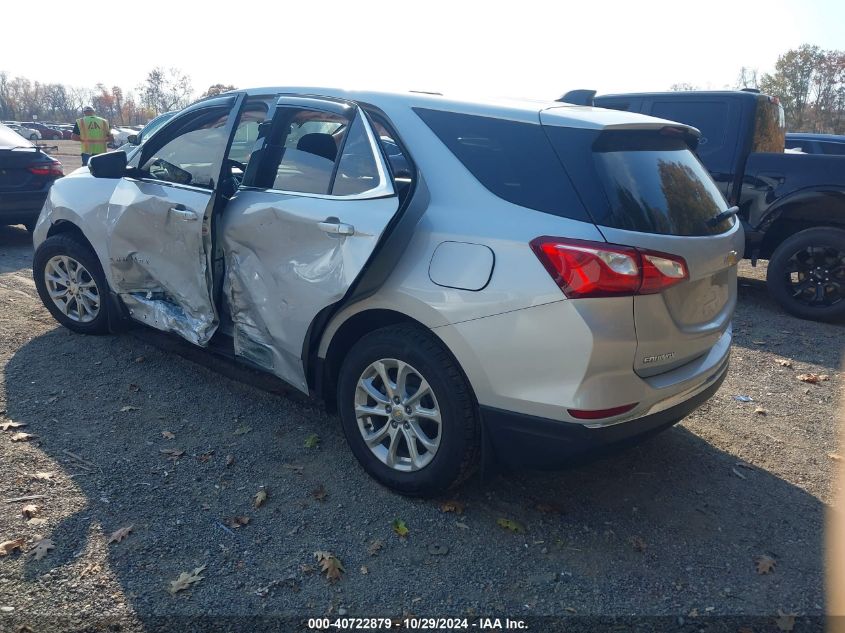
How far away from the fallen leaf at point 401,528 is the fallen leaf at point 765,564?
152cm

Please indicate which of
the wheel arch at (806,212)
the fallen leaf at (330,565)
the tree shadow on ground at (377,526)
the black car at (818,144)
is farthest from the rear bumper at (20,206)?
the black car at (818,144)

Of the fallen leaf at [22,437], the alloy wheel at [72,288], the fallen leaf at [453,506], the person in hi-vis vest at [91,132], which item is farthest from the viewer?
the person in hi-vis vest at [91,132]

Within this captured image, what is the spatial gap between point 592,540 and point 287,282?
197 centimetres

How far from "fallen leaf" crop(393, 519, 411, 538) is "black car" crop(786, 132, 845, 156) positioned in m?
9.96

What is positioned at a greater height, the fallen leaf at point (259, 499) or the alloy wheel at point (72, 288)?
the alloy wheel at point (72, 288)

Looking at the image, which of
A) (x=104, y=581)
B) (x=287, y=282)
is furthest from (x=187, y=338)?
(x=104, y=581)

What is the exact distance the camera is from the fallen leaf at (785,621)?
2.55 meters

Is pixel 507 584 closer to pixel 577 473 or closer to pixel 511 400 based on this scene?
pixel 511 400

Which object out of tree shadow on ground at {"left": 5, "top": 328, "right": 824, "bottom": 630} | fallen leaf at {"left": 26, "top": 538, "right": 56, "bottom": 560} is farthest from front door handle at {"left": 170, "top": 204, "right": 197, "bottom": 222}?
fallen leaf at {"left": 26, "top": 538, "right": 56, "bottom": 560}

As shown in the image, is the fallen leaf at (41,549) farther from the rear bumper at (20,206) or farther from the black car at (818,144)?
the black car at (818,144)

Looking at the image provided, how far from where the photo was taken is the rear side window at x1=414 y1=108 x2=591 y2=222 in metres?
2.76

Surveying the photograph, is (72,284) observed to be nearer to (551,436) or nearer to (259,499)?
(259,499)

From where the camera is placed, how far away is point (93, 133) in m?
13.7

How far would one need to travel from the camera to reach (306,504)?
3.23m
